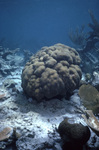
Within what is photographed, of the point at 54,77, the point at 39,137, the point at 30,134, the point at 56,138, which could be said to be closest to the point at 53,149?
the point at 56,138

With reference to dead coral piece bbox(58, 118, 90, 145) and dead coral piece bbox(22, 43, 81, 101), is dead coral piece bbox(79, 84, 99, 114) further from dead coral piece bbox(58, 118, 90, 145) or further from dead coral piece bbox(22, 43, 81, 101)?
dead coral piece bbox(58, 118, 90, 145)

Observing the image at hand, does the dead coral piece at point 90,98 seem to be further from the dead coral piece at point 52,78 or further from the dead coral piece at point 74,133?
the dead coral piece at point 74,133

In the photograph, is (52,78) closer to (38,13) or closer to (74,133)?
(74,133)

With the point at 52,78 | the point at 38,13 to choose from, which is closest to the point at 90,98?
the point at 52,78

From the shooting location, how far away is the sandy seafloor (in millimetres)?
2432

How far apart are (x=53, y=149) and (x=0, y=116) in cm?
204

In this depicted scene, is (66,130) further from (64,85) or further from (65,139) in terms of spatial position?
(64,85)

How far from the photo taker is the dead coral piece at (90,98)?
3634mm

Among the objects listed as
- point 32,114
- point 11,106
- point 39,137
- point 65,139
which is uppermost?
point 11,106

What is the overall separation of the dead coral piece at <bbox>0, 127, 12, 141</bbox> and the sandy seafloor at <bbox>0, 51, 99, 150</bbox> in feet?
0.28

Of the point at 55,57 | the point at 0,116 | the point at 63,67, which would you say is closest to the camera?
the point at 0,116

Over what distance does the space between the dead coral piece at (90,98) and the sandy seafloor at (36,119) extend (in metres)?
0.38

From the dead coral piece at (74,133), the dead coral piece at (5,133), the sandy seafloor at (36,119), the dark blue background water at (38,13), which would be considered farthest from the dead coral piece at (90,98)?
the dark blue background water at (38,13)

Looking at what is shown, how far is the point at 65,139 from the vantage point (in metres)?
2.43
